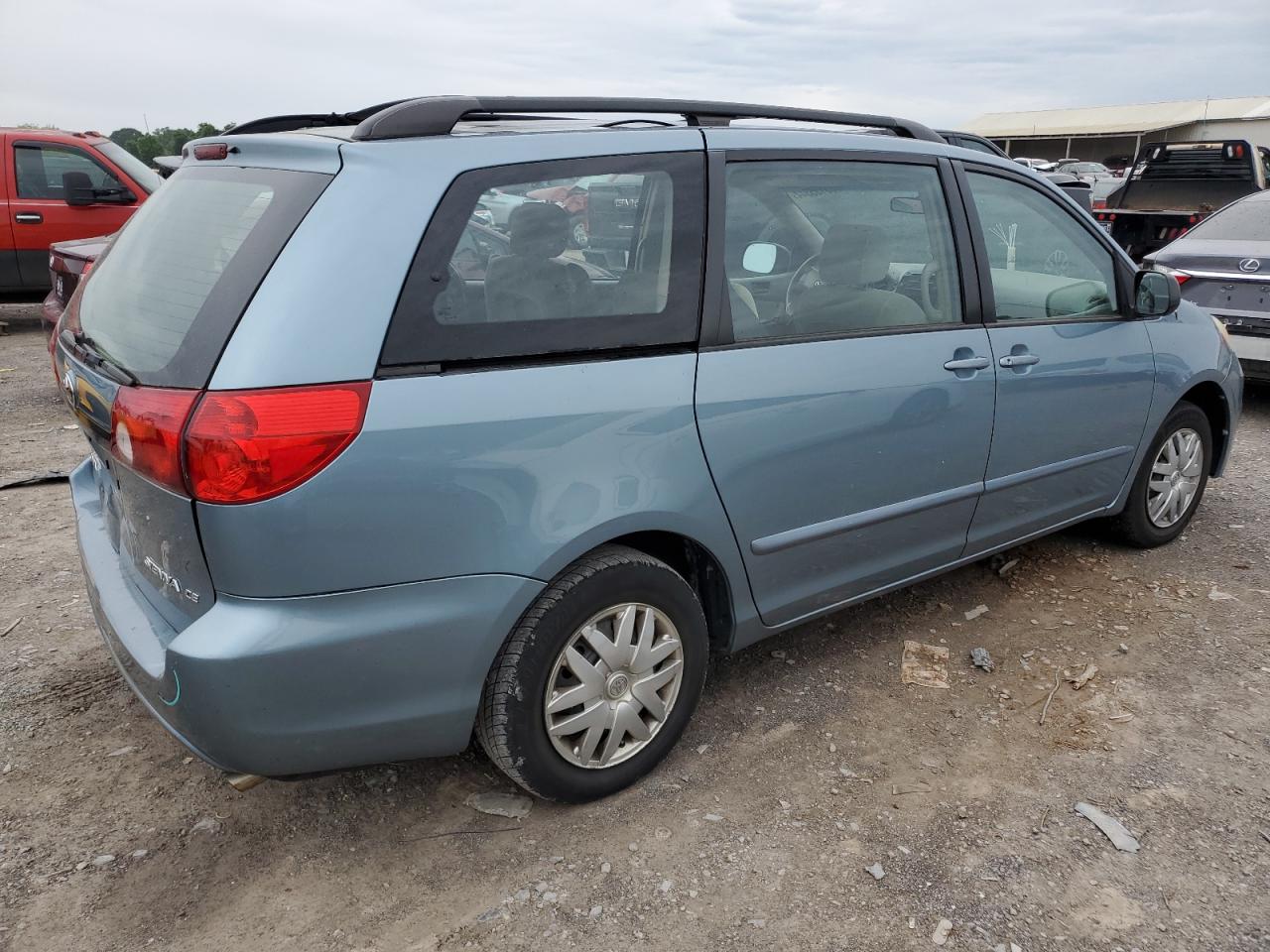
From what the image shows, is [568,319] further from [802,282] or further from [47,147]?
[47,147]

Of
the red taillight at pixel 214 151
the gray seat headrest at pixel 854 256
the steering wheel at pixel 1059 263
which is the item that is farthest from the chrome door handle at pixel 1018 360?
the red taillight at pixel 214 151

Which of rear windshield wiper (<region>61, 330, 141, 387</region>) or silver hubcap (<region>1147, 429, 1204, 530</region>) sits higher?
rear windshield wiper (<region>61, 330, 141, 387</region>)

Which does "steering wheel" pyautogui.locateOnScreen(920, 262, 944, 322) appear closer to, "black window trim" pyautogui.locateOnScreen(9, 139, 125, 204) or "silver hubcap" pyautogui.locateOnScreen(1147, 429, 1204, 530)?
"silver hubcap" pyautogui.locateOnScreen(1147, 429, 1204, 530)

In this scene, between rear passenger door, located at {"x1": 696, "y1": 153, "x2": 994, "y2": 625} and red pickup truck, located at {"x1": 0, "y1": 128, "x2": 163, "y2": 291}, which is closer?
rear passenger door, located at {"x1": 696, "y1": 153, "x2": 994, "y2": 625}

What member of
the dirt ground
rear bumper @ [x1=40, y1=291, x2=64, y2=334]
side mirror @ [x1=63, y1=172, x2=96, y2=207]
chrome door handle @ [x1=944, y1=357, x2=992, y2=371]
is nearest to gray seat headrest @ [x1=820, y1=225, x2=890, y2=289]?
chrome door handle @ [x1=944, y1=357, x2=992, y2=371]

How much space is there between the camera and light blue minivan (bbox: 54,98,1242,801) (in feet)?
6.61

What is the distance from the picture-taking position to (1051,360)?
11.3 feet

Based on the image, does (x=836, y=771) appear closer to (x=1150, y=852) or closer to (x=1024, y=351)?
(x=1150, y=852)

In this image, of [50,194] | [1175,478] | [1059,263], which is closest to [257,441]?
[1059,263]

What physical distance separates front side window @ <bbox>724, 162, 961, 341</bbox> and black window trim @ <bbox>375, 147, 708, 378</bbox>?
0.13 meters

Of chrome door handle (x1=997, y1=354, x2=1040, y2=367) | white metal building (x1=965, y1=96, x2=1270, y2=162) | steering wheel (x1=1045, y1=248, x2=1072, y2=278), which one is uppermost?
white metal building (x1=965, y1=96, x2=1270, y2=162)

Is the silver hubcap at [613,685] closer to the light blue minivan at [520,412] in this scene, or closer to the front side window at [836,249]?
the light blue minivan at [520,412]

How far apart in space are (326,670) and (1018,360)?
7.96 ft

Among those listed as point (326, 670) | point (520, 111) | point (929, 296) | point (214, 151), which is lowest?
point (326, 670)
